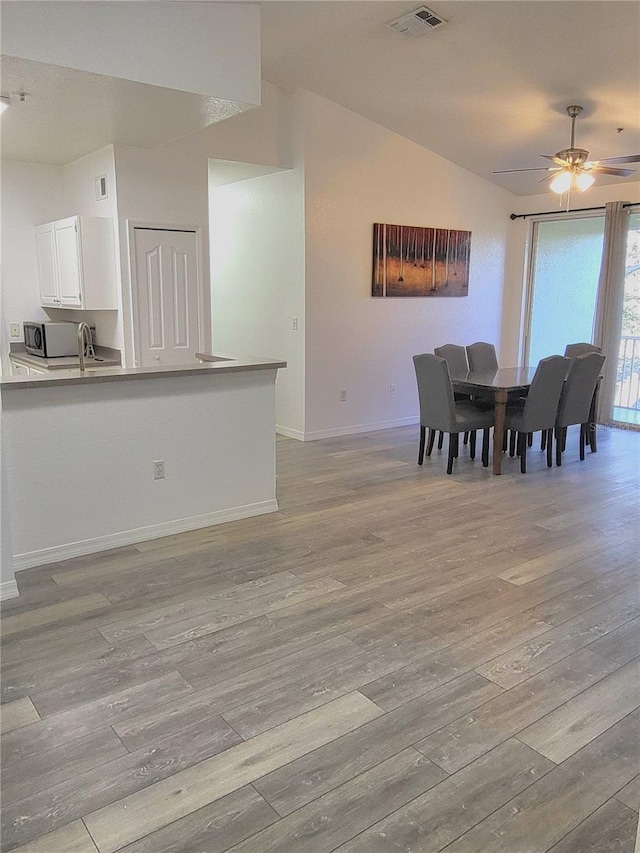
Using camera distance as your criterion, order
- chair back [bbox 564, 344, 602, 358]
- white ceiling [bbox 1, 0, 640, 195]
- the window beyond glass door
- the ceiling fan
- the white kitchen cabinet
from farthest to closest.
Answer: the window beyond glass door < chair back [bbox 564, 344, 602, 358] < the white kitchen cabinet < the ceiling fan < white ceiling [bbox 1, 0, 640, 195]

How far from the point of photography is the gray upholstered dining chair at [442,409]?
516cm

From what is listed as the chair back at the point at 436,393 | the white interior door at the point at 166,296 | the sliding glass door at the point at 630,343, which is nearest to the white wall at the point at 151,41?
the white interior door at the point at 166,296

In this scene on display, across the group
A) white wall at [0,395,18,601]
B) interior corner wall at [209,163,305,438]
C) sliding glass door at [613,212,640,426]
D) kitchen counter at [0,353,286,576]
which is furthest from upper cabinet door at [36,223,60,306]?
sliding glass door at [613,212,640,426]

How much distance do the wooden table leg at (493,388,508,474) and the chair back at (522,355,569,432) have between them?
0.17 metres

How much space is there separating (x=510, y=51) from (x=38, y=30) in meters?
3.23

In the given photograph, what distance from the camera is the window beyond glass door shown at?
7344mm

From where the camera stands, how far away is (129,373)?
3.58m

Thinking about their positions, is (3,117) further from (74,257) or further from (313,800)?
(313,800)

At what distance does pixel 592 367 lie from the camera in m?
5.65

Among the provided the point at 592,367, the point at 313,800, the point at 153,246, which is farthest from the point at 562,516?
the point at 153,246

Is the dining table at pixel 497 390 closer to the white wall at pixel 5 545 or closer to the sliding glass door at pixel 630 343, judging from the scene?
the sliding glass door at pixel 630 343

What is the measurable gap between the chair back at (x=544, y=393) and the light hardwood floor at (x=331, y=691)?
1229 mm

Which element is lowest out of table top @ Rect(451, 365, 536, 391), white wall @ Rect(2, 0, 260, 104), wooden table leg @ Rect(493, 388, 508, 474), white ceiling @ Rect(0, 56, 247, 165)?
wooden table leg @ Rect(493, 388, 508, 474)

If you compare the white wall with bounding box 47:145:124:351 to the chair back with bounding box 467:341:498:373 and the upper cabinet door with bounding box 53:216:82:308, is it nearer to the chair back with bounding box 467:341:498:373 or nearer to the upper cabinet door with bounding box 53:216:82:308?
the upper cabinet door with bounding box 53:216:82:308
